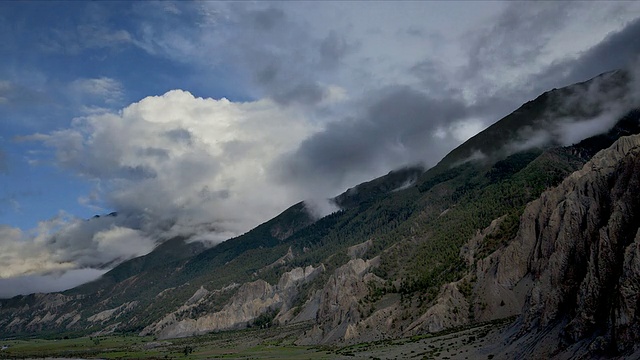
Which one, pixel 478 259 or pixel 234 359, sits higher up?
pixel 478 259

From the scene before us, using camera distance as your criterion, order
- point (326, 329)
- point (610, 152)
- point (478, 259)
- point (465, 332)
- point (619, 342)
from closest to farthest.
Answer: point (619, 342) < point (465, 332) < point (610, 152) < point (478, 259) < point (326, 329)

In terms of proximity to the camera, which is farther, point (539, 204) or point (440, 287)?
point (440, 287)

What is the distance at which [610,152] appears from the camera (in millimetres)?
145125

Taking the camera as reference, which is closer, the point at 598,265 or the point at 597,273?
the point at 597,273

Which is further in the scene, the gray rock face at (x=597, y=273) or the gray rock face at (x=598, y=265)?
the gray rock face at (x=598, y=265)

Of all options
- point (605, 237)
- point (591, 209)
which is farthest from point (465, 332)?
point (605, 237)

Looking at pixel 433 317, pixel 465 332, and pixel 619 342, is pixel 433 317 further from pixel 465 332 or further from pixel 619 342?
pixel 619 342

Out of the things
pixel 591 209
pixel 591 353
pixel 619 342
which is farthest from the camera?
pixel 591 209

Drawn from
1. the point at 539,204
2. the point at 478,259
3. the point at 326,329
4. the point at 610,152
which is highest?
the point at 610,152

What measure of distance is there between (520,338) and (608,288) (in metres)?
21.7

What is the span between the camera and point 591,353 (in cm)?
5503

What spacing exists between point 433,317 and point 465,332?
2682 cm

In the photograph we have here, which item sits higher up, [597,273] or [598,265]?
[598,265]

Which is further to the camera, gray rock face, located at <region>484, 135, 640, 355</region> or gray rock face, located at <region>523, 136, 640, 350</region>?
gray rock face, located at <region>523, 136, 640, 350</region>
